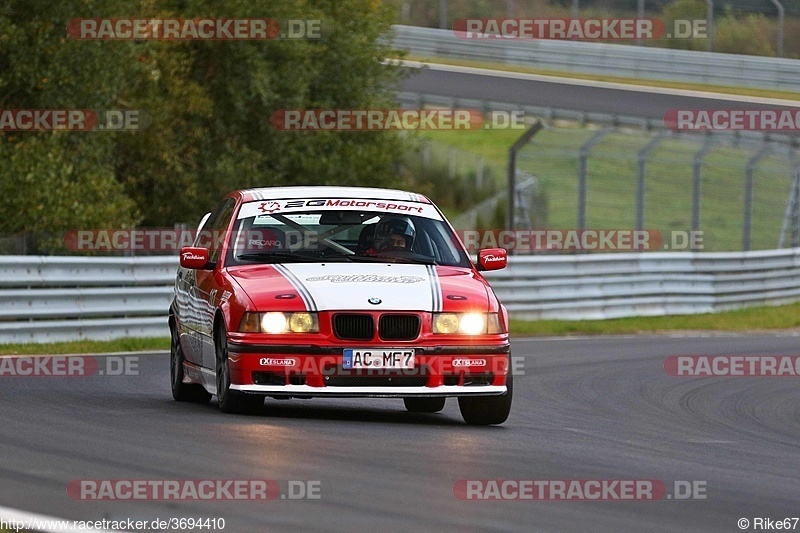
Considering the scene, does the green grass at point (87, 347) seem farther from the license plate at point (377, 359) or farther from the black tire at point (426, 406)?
the license plate at point (377, 359)

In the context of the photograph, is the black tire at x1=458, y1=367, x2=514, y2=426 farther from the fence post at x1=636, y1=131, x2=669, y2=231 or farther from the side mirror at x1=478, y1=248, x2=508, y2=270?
the fence post at x1=636, y1=131, x2=669, y2=231

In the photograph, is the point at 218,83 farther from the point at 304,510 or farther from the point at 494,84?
the point at 304,510

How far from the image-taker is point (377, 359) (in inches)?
372

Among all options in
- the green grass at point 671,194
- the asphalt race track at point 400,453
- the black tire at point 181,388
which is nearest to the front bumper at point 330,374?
the asphalt race track at point 400,453

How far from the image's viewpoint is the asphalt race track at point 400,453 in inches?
250

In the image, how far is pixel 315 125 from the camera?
28906 millimetres

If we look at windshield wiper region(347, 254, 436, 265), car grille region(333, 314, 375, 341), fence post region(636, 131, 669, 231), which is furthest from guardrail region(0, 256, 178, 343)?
fence post region(636, 131, 669, 231)

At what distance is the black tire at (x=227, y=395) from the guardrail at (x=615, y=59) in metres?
29.4

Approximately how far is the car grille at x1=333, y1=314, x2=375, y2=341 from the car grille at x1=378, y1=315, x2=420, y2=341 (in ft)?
0.22

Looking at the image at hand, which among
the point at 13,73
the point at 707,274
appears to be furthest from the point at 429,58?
the point at 13,73

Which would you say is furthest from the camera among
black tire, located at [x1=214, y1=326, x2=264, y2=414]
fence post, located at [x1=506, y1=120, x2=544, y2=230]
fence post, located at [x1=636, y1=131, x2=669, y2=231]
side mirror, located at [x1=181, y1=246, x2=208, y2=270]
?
fence post, located at [x1=636, y1=131, x2=669, y2=231]

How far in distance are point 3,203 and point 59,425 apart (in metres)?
12.6

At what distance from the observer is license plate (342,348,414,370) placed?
371 inches

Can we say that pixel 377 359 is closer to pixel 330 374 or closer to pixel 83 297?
pixel 330 374
